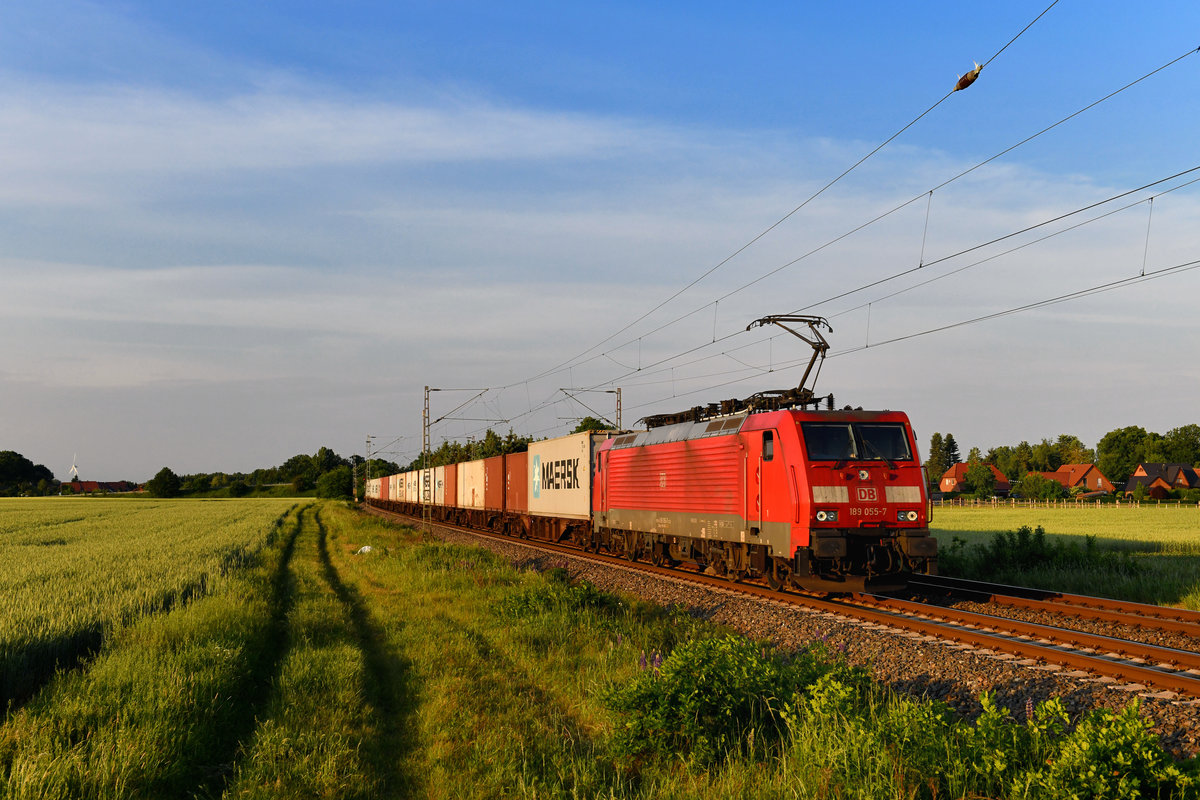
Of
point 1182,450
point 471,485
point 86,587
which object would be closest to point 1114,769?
point 86,587

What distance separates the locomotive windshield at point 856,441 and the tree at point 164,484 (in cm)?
15193

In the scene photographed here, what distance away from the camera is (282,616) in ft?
51.1

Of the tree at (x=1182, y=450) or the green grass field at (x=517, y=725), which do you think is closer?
the green grass field at (x=517, y=725)

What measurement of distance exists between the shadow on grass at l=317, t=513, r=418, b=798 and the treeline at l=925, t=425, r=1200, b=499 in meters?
79.6

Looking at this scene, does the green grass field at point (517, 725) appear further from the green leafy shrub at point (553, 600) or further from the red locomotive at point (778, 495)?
the red locomotive at point (778, 495)

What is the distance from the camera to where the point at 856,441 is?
15.1m

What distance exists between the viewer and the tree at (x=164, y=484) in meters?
143

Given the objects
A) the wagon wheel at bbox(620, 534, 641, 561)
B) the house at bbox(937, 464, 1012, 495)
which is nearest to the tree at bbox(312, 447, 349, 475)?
the house at bbox(937, 464, 1012, 495)

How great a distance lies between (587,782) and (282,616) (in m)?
11.2

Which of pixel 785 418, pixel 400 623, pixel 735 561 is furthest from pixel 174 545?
pixel 785 418

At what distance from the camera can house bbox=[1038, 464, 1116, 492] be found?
132m

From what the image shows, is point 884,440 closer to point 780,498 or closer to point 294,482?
point 780,498

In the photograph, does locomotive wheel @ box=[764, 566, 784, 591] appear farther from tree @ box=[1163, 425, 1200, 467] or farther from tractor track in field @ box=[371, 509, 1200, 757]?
tree @ box=[1163, 425, 1200, 467]

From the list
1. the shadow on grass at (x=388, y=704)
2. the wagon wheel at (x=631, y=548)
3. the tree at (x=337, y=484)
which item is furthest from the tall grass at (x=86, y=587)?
the tree at (x=337, y=484)
